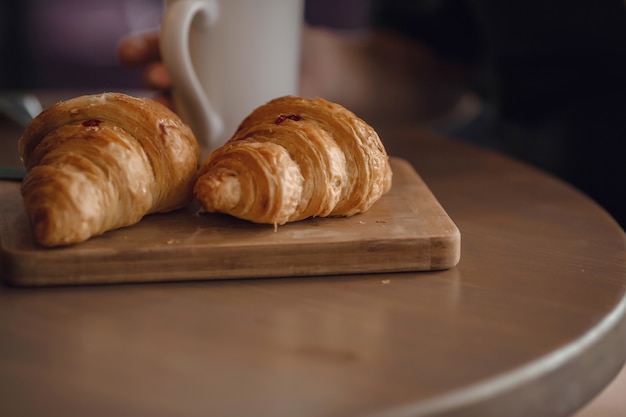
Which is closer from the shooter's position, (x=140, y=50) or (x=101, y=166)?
(x=101, y=166)

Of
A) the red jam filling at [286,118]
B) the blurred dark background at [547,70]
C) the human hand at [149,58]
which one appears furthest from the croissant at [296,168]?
the blurred dark background at [547,70]

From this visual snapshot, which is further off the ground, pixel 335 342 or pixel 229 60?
pixel 229 60

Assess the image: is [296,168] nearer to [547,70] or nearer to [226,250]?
[226,250]

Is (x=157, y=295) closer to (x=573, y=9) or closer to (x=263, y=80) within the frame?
(x=263, y=80)

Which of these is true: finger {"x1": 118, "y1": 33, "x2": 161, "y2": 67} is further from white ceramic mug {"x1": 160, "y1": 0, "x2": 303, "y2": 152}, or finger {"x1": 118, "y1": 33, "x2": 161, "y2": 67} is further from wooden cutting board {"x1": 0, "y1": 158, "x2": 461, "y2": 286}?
wooden cutting board {"x1": 0, "y1": 158, "x2": 461, "y2": 286}

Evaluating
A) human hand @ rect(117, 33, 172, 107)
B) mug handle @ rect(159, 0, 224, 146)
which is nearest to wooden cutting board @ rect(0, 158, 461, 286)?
mug handle @ rect(159, 0, 224, 146)

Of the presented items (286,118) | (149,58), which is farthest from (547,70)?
(286,118)
